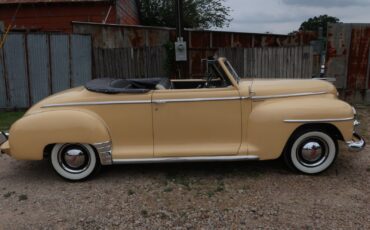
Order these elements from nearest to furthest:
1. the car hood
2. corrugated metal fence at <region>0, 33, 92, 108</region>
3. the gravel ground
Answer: the gravel ground < the car hood < corrugated metal fence at <region>0, 33, 92, 108</region>

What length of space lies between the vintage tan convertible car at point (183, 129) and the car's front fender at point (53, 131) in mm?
12

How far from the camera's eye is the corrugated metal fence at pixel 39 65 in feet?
29.8

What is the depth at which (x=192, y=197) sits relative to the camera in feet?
14.1

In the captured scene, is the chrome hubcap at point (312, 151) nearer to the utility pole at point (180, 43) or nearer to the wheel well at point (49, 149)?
the wheel well at point (49, 149)

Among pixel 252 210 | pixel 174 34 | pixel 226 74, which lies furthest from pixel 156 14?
pixel 252 210

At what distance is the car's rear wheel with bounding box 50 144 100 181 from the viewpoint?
15.8ft

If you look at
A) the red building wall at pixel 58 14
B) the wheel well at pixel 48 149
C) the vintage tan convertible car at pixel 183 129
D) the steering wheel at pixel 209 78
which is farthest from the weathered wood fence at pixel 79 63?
the red building wall at pixel 58 14

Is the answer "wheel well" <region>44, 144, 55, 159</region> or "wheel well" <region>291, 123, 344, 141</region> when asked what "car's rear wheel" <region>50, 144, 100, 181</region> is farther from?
"wheel well" <region>291, 123, 344, 141</region>

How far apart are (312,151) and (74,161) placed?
2988mm

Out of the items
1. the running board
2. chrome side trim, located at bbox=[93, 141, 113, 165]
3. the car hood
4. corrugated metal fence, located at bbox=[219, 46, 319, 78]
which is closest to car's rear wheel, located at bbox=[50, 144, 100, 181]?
chrome side trim, located at bbox=[93, 141, 113, 165]

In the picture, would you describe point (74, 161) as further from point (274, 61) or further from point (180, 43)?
point (274, 61)

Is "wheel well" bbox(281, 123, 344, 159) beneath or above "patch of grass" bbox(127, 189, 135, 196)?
above

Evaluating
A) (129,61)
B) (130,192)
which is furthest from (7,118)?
(130,192)

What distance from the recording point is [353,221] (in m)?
3.70
